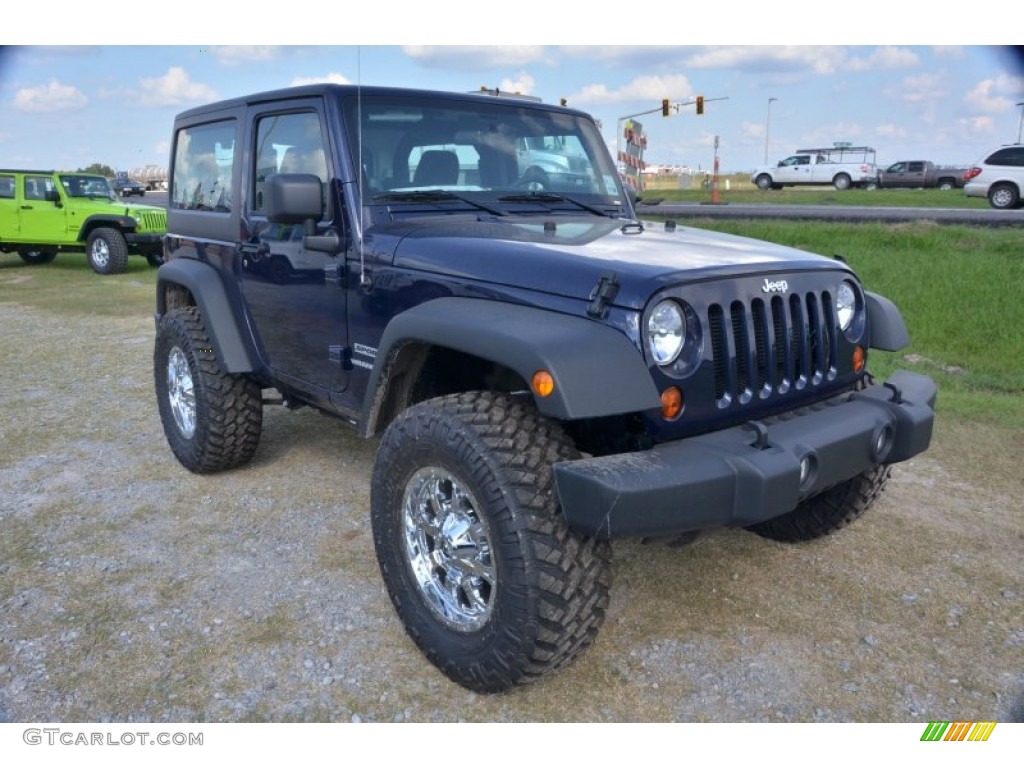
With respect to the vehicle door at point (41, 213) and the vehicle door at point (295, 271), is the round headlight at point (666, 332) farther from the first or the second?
the vehicle door at point (41, 213)

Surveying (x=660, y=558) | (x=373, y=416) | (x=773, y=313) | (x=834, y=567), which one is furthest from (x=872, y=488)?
(x=373, y=416)

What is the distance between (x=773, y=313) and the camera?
9.49 ft

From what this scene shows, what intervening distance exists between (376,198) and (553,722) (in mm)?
2144

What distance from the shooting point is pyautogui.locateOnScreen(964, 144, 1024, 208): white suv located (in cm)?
1930

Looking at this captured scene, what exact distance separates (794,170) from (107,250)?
1094 inches

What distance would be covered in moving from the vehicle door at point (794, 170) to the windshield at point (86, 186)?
26.8 m

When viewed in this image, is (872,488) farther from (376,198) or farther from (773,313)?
(376,198)

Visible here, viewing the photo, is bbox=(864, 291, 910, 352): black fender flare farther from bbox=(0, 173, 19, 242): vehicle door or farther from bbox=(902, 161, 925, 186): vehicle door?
bbox=(902, 161, 925, 186): vehicle door

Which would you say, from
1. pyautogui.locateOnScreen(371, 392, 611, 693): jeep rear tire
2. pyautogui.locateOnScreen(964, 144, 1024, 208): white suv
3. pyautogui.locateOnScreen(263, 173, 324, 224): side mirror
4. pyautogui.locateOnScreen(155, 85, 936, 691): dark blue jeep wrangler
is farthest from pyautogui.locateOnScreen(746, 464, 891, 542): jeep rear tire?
pyautogui.locateOnScreen(964, 144, 1024, 208): white suv

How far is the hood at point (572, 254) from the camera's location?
2.64 meters

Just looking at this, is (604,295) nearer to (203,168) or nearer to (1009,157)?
(203,168)

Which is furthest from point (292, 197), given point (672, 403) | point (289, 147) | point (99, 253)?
point (99, 253)

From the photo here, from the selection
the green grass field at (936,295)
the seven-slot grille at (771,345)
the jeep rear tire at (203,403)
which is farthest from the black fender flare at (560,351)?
the green grass field at (936,295)

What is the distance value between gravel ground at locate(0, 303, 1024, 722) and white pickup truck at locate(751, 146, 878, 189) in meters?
31.4
